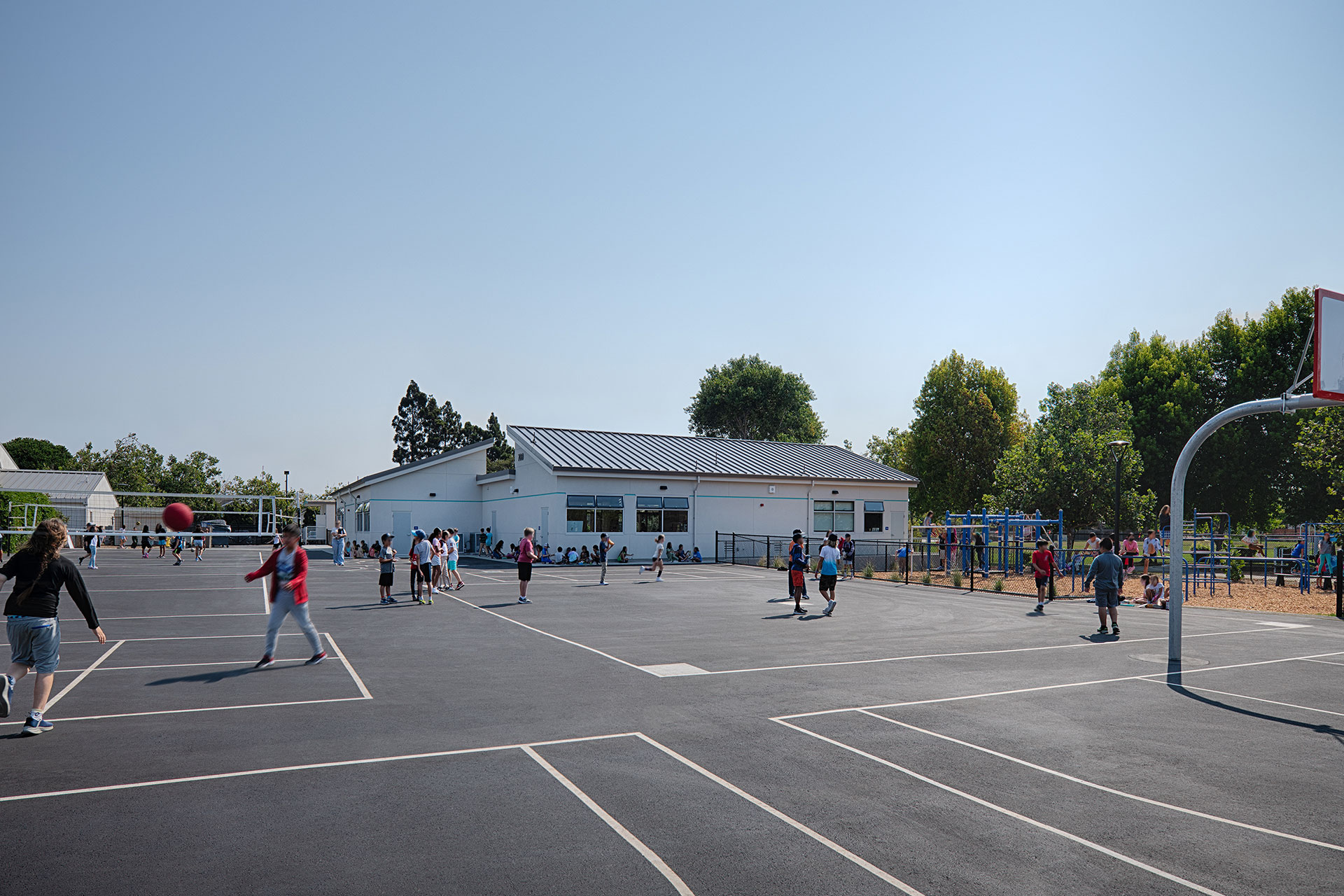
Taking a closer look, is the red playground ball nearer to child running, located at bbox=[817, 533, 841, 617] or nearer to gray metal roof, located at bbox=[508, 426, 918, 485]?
child running, located at bbox=[817, 533, 841, 617]

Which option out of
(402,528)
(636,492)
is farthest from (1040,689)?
(402,528)

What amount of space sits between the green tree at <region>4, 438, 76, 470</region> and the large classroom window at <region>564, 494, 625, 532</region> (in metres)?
80.3

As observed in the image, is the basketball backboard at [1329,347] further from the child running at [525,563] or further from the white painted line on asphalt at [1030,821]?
the child running at [525,563]

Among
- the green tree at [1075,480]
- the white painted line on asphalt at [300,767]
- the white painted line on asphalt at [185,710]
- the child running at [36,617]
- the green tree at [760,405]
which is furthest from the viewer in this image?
the green tree at [760,405]

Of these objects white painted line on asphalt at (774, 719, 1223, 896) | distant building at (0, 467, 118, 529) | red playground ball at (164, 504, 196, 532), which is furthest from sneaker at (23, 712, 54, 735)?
distant building at (0, 467, 118, 529)

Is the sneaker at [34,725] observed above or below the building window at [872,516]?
below

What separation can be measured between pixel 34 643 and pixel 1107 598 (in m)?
16.1

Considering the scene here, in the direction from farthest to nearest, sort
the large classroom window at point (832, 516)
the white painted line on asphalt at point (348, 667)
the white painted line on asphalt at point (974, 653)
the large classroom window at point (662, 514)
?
the large classroom window at point (832, 516) < the large classroom window at point (662, 514) < the white painted line on asphalt at point (974, 653) < the white painted line on asphalt at point (348, 667)

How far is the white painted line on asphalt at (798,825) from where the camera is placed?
4949 mm

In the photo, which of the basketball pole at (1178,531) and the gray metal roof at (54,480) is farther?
the gray metal roof at (54,480)

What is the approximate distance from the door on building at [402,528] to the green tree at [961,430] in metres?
34.6

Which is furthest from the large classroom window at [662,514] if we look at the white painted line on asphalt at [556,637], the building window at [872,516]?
the white painted line on asphalt at [556,637]

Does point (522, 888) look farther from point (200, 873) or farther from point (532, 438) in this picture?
point (532, 438)

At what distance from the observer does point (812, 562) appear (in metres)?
36.6
